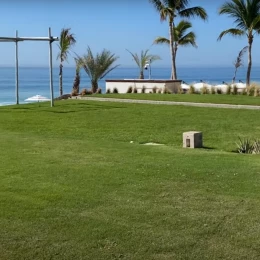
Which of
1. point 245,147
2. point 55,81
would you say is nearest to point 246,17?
point 245,147

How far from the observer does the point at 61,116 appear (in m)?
15.5

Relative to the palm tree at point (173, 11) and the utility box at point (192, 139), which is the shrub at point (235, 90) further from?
the utility box at point (192, 139)

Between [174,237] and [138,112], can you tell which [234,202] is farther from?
[138,112]

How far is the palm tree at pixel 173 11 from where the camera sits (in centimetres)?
3141

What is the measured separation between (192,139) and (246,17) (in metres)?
22.0

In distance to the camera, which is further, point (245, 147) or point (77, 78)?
point (77, 78)

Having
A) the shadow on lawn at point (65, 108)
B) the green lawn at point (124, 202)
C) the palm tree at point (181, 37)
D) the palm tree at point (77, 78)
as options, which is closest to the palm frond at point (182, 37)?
the palm tree at point (181, 37)

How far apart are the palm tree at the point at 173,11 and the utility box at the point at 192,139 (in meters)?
22.4

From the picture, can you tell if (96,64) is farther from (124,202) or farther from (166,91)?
(124,202)

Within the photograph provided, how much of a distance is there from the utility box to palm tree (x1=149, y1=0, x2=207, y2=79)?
22.4 meters

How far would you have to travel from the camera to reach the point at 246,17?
98.2 ft

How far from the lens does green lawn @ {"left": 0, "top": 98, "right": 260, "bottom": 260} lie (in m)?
4.04

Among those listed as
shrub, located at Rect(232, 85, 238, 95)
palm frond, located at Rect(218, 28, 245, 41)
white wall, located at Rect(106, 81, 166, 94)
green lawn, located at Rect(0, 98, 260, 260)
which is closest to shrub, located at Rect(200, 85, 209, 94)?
shrub, located at Rect(232, 85, 238, 95)

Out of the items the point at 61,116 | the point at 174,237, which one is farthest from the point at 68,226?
the point at 61,116
